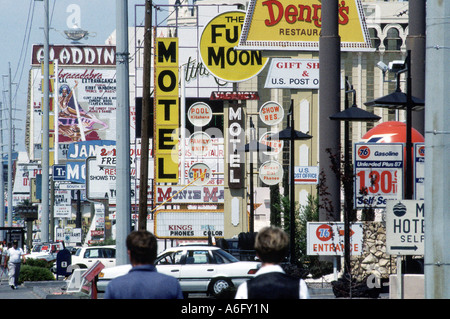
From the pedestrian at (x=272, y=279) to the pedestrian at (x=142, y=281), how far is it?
51 cm

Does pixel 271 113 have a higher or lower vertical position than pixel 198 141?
higher

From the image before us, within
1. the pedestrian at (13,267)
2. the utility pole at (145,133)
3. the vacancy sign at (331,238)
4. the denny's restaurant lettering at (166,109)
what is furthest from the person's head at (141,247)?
the denny's restaurant lettering at (166,109)

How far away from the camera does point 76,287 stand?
19.1 meters

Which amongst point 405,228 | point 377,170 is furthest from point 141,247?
point 377,170

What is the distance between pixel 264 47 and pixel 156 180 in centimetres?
1288

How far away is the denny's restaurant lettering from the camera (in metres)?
45.2

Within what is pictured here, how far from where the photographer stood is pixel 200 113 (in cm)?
5138

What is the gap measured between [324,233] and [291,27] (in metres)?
14.4

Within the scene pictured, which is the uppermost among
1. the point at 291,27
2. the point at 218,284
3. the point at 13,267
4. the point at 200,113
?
the point at 291,27

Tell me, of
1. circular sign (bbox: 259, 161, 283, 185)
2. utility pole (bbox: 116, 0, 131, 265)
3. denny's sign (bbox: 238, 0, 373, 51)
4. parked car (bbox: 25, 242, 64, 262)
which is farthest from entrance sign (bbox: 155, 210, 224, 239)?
utility pole (bbox: 116, 0, 131, 265)

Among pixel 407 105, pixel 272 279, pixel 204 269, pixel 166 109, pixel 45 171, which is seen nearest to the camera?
pixel 272 279

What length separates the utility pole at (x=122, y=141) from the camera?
63.1 ft

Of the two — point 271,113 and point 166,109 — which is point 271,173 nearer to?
point 271,113
